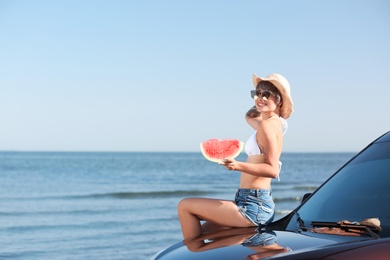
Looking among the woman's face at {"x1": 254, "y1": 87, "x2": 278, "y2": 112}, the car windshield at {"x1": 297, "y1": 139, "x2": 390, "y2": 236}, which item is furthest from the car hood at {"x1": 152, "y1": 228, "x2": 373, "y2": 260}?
the woman's face at {"x1": 254, "y1": 87, "x2": 278, "y2": 112}

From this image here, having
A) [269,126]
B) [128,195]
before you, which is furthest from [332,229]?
[128,195]

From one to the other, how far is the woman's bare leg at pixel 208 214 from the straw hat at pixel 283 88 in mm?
775

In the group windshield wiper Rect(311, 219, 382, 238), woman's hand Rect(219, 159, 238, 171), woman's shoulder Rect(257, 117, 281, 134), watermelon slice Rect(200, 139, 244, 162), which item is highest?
woman's shoulder Rect(257, 117, 281, 134)

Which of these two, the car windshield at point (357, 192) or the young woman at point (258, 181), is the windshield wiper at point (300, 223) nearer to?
the car windshield at point (357, 192)

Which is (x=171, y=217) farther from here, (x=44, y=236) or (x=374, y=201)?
(x=374, y=201)

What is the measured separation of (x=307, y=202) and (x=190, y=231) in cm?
84

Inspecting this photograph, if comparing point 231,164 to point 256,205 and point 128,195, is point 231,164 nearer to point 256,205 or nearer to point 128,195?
point 256,205

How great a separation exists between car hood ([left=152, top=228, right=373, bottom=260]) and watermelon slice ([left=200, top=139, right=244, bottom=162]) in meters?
0.50

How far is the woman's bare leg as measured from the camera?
188 inches

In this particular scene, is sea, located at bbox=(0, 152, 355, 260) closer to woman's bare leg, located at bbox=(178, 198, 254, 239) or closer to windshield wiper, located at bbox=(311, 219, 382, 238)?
woman's bare leg, located at bbox=(178, 198, 254, 239)

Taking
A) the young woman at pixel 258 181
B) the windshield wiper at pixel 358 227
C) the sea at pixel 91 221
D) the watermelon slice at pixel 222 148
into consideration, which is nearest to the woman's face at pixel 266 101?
the young woman at pixel 258 181

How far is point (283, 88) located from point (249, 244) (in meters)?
1.35

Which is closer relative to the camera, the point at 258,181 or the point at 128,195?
the point at 258,181

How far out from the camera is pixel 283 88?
4926mm
